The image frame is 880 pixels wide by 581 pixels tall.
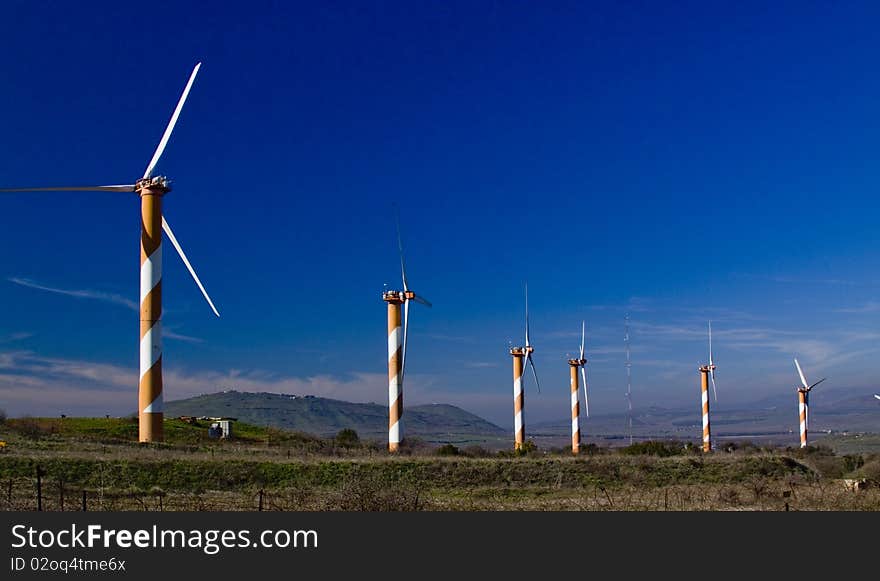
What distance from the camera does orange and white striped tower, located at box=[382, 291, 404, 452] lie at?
71.0 meters

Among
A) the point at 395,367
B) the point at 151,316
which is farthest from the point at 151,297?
the point at 395,367

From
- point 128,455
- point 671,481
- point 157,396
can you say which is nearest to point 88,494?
point 128,455

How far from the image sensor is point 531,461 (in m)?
52.3

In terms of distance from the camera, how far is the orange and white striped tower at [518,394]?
308ft

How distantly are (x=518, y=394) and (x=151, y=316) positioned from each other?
55.1 m

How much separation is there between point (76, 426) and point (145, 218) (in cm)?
3303

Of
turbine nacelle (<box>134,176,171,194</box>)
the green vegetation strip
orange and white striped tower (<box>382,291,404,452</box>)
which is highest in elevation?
turbine nacelle (<box>134,176,171,194</box>)

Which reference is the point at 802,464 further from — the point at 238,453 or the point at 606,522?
the point at 606,522

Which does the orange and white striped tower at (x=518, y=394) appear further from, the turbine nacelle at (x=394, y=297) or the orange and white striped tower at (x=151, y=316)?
the orange and white striped tower at (x=151, y=316)

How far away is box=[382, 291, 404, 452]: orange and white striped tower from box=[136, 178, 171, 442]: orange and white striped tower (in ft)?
80.3

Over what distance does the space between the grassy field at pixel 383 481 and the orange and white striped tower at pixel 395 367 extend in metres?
11.2

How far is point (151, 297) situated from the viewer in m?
48.3

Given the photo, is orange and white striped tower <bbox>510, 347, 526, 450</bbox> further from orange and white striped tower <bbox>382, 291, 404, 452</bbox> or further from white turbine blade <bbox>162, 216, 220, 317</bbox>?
white turbine blade <bbox>162, 216, 220, 317</bbox>

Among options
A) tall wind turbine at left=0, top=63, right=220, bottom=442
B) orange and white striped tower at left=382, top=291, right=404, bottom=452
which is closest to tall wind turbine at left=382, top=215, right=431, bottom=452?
orange and white striped tower at left=382, top=291, right=404, bottom=452
